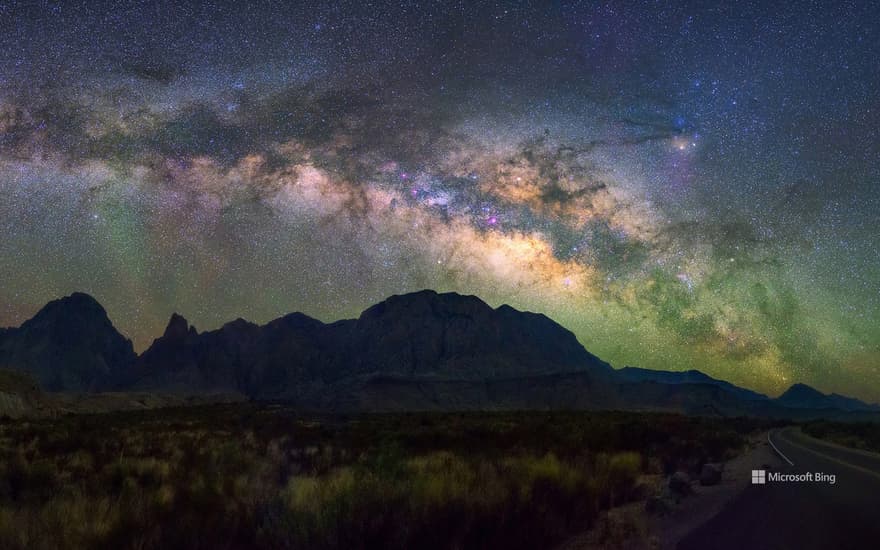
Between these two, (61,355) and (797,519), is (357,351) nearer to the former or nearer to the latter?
(61,355)

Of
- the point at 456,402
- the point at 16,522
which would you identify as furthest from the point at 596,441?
the point at 456,402

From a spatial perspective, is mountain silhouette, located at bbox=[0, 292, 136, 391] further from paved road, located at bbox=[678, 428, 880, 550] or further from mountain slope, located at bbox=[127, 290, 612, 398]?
paved road, located at bbox=[678, 428, 880, 550]

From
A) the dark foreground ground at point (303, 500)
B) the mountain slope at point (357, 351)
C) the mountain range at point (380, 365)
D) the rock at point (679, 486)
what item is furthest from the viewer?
the mountain slope at point (357, 351)

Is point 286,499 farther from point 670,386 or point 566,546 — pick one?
point 670,386

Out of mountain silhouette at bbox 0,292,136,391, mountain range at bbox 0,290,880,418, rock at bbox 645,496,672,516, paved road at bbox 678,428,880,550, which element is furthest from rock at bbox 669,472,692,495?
mountain silhouette at bbox 0,292,136,391

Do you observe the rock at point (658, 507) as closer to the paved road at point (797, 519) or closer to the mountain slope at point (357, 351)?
the paved road at point (797, 519)

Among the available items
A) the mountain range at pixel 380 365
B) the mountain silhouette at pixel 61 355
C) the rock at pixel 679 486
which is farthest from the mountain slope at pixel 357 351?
the rock at pixel 679 486

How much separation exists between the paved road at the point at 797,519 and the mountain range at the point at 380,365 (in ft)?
357

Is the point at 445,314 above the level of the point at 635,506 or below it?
above

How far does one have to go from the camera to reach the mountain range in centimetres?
12862

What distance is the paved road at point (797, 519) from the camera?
675cm

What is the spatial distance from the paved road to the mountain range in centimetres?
10892

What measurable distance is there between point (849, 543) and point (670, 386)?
14991cm

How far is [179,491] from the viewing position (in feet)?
30.9
